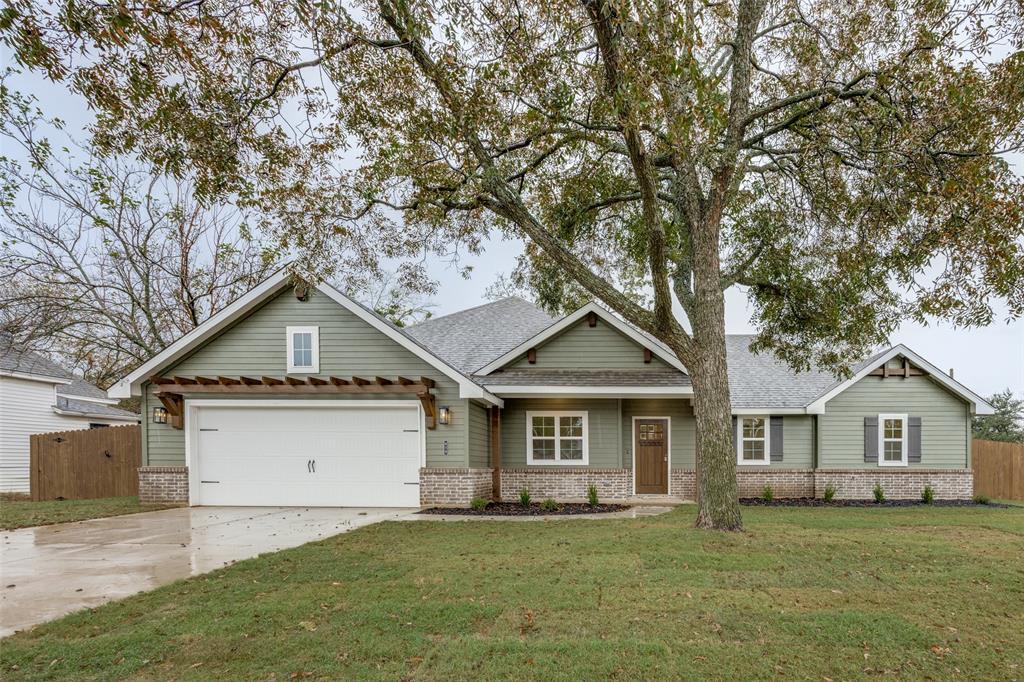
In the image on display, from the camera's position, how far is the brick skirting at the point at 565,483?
47.7 feet

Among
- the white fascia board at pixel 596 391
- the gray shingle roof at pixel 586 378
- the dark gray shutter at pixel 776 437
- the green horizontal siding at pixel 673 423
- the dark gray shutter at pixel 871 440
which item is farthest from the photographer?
the dark gray shutter at pixel 776 437

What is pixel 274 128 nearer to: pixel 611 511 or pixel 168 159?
pixel 168 159

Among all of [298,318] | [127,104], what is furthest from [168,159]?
[298,318]

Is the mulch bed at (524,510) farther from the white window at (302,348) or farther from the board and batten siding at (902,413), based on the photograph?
the board and batten siding at (902,413)

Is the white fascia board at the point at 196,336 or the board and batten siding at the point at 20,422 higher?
the white fascia board at the point at 196,336

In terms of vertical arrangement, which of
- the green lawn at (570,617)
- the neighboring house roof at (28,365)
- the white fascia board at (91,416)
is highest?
the neighboring house roof at (28,365)

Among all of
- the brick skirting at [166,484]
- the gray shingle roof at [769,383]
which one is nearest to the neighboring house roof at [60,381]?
the brick skirting at [166,484]

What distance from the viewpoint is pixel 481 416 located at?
1438 centimetres

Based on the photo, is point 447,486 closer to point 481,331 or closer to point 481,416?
point 481,416

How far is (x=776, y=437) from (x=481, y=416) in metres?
8.29

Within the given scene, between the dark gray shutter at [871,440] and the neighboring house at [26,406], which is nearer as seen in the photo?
the dark gray shutter at [871,440]

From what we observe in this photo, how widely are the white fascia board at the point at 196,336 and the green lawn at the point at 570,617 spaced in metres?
6.84

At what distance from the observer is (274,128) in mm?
9352

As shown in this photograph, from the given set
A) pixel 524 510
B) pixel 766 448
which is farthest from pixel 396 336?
pixel 766 448
